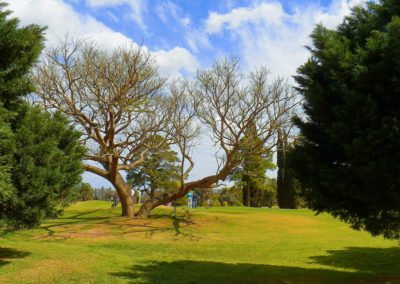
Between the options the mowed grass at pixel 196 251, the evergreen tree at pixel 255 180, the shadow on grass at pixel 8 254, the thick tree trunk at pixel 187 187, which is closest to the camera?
the mowed grass at pixel 196 251

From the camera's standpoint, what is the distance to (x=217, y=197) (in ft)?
187

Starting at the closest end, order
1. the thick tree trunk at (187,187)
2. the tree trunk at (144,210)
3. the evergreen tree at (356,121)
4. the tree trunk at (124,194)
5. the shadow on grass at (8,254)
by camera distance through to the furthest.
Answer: the evergreen tree at (356,121)
the shadow on grass at (8,254)
the thick tree trunk at (187,187)
the tree trunk at (124,194)
the tree trunk at (144,210)

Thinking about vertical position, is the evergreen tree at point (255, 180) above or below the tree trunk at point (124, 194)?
above

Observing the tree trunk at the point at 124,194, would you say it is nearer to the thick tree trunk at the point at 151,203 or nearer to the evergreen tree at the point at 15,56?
the thick tree trunk at the point at 151,203

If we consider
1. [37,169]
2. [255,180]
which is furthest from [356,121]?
[255,180]

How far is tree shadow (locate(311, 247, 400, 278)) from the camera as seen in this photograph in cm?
1239

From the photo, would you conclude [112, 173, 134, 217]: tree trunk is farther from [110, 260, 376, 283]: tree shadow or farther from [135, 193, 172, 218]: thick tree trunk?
[110, 260, 376, 283]: tree shadow

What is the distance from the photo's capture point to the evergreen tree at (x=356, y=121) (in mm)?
7555

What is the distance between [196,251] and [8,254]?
649cm

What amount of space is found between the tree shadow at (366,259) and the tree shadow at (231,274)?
47.8 inches

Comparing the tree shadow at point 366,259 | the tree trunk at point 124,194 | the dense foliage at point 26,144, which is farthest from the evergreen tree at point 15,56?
the tree trunk at point 124,194

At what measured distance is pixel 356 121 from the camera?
7773 mm

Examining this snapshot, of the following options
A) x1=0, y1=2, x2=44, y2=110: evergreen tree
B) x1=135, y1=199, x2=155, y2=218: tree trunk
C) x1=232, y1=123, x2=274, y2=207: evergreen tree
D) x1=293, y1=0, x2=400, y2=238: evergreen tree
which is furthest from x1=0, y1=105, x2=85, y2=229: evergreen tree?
x1=232, y1=123, x2=274, y2=207: evergreen tree

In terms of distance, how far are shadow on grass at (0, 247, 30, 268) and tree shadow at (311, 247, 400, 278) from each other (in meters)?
8.68
